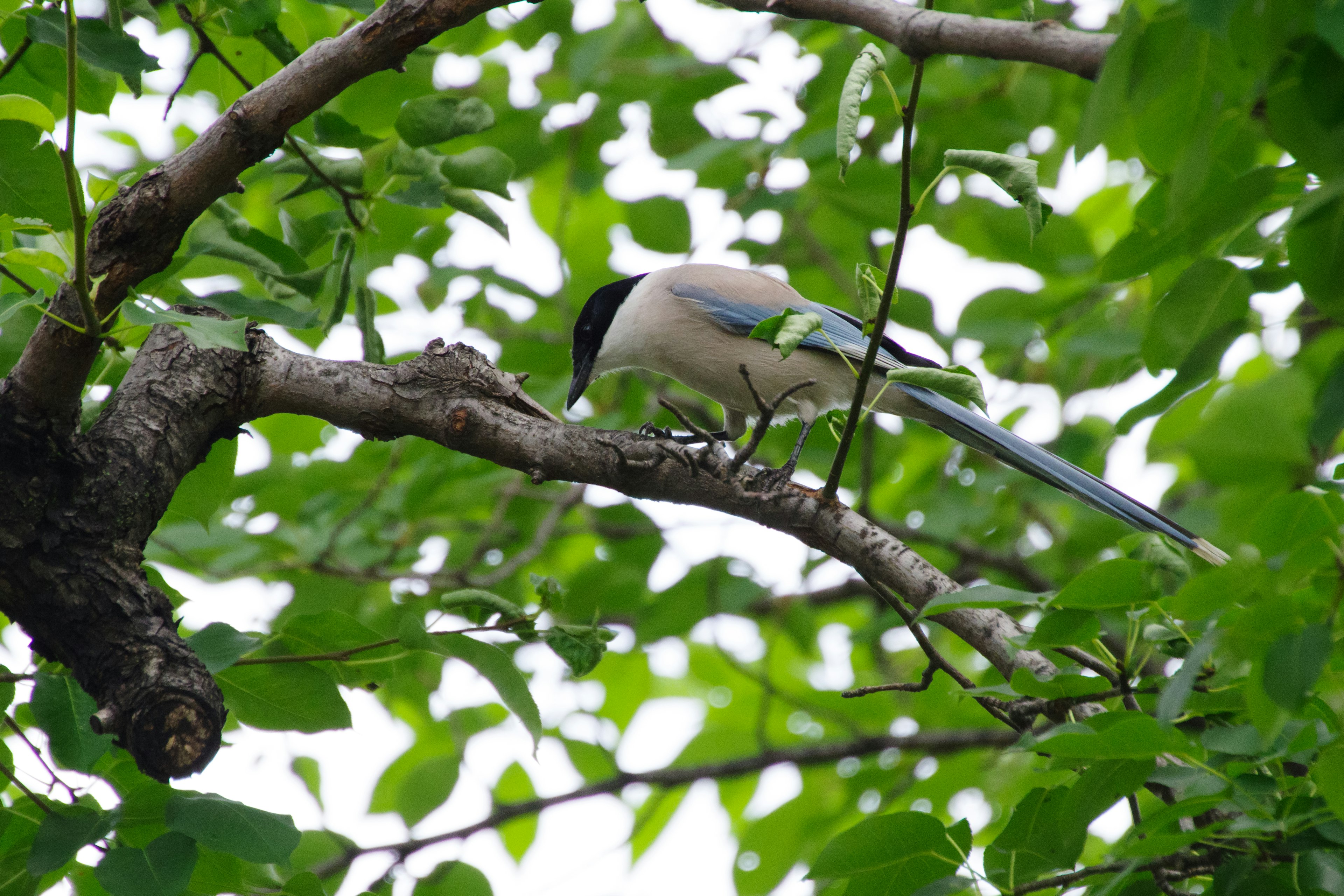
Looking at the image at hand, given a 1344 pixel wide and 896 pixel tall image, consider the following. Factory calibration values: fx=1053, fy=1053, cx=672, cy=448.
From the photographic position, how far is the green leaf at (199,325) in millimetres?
1684

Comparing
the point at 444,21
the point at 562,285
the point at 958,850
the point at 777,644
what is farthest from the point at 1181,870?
the point at 777,644

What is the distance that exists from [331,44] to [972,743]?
12.1ft

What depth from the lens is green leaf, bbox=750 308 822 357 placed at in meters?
1.63

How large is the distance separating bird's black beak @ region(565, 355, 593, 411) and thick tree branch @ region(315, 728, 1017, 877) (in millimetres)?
1594

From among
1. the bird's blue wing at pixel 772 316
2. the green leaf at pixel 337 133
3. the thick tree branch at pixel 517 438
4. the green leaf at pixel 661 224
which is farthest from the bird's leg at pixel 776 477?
the green leaf at pixel 661 224

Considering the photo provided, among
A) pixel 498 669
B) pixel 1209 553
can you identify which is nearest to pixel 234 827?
pixel 498 669

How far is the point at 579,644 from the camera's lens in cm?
232

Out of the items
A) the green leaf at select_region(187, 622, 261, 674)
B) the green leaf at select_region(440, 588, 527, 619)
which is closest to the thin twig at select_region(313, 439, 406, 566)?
the green leaf at select_region(440, 588, 527, 619)

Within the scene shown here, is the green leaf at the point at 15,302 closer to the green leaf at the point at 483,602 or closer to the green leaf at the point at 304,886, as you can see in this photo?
the green leaf at the point at 483,602

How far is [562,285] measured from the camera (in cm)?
486

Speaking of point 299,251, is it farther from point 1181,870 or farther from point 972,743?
point 972,743

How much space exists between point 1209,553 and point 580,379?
2.54 m

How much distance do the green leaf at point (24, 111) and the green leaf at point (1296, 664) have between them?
6.56 ft

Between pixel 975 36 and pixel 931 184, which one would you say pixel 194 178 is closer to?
pixel 931 184
